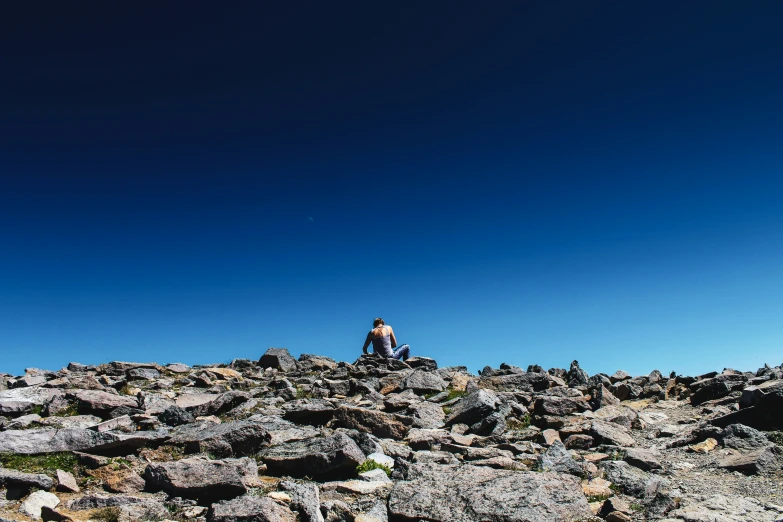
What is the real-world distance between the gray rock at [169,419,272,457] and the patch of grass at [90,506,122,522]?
2.72 metres

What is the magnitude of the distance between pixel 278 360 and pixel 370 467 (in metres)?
14.6

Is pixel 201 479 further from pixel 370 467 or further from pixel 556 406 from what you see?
pixel 556 406

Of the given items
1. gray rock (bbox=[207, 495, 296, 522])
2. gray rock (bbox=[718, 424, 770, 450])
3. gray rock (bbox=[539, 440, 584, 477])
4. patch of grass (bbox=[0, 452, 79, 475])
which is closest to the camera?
gray rock (bbox=[207, 495, 296, 522])

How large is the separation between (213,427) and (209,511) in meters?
3.75

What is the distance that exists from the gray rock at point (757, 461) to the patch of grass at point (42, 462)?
36.6 feet

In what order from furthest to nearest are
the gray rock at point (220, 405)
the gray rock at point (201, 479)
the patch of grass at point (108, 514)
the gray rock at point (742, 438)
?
the gray rock at point (220, 405) < the gray rock at point (742, 438) < the gray rock at point (201, 479) < the patch of grass at point (108, 514)

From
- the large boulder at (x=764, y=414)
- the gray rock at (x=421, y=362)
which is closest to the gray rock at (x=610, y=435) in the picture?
the large boulder at (x=764, y=414)

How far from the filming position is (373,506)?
7703mm

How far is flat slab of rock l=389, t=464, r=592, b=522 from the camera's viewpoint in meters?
6.97

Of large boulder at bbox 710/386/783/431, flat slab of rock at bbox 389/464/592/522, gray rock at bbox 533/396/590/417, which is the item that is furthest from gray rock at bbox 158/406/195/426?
large boulder at bbox 710/386/783/431

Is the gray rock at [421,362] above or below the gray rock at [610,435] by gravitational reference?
above

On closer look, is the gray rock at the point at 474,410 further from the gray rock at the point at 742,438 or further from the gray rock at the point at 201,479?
the gray rock at the point at 201,479

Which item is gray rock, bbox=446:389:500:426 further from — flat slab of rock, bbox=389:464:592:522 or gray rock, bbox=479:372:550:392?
flat slab of rock, bbox=389:464:592:522

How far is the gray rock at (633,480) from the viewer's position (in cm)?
823
